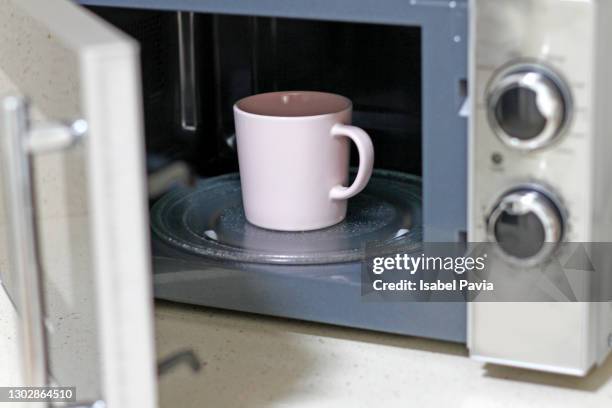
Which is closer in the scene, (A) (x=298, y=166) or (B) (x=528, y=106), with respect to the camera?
(B) (x=528, y=106)

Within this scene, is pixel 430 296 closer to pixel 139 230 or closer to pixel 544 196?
pixel 544 196

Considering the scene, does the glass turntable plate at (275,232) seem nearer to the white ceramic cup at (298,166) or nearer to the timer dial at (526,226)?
the white ceramic cup at (298,166)

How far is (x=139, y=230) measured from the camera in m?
0.53

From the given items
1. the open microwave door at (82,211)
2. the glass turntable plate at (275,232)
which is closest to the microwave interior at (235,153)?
the glass turntable plate at (275,232)

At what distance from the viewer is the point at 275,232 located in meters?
0.86

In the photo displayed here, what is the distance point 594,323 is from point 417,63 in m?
0.33

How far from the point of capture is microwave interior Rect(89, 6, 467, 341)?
793mm

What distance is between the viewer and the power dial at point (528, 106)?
65cm

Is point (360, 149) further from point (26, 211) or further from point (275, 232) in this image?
point (26, 211)

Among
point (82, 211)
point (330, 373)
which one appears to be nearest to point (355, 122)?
point (330, 373)

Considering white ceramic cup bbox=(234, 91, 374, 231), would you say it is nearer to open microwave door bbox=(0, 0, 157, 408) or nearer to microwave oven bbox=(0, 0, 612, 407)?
microwave oven bbox=(0, 0, 612, 407)

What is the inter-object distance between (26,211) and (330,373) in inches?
10.5

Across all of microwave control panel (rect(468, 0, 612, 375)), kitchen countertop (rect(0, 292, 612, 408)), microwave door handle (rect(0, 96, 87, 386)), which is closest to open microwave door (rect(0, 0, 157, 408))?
microwave door handle (rect(0, 96, 87, 386))

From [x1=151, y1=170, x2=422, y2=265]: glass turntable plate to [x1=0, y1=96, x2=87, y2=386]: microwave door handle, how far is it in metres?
0.24
